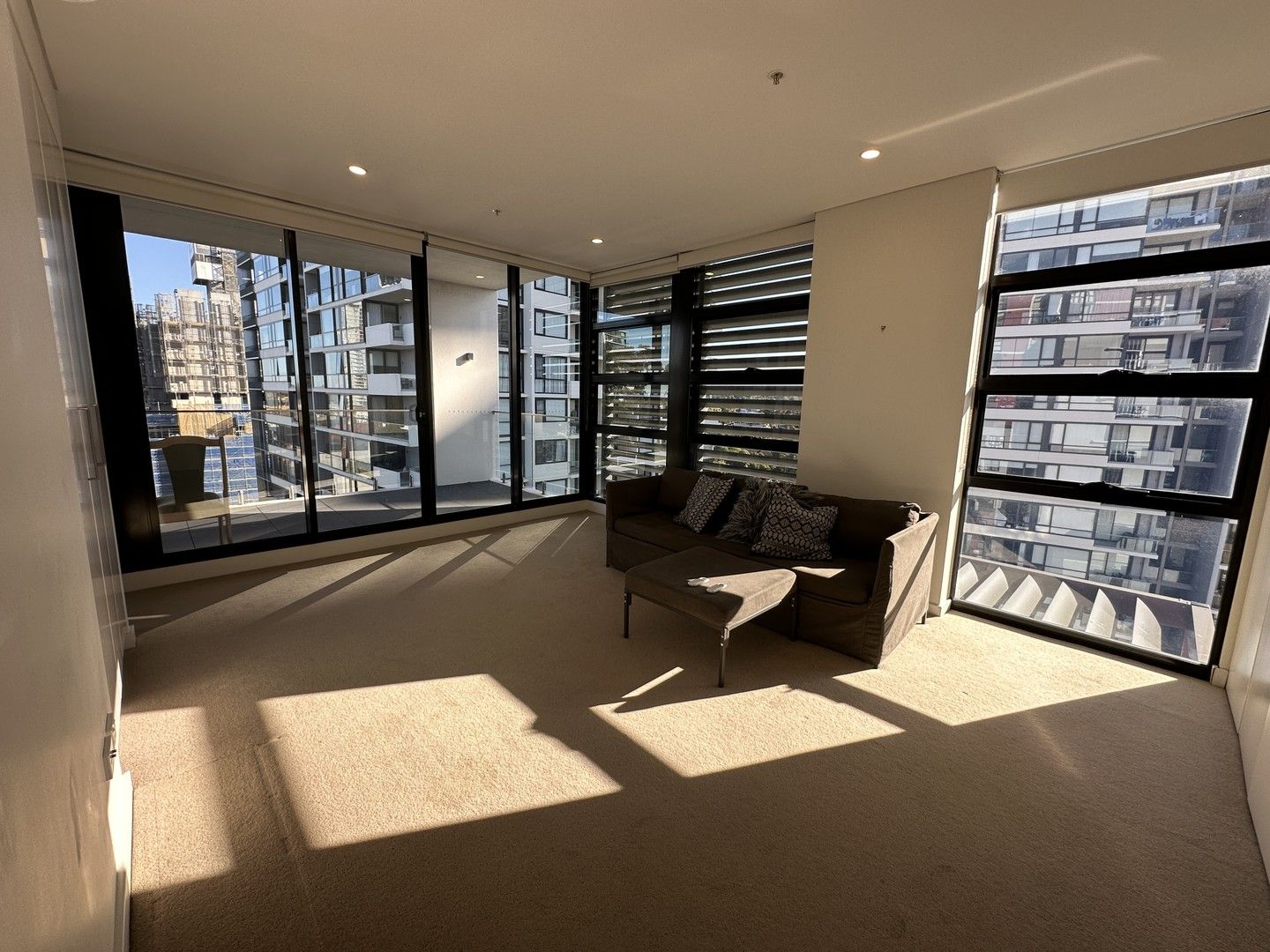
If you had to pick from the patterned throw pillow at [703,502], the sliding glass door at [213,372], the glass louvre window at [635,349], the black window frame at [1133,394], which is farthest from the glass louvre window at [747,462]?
the sliding glass door at [213,372]

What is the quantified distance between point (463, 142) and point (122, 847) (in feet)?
10.6

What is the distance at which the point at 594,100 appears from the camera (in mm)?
2400

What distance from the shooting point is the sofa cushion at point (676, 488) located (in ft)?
14.5

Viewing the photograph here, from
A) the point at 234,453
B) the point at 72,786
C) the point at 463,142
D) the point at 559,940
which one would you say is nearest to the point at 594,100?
the point at 463,142

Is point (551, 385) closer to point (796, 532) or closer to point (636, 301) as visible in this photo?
point (636, 301)

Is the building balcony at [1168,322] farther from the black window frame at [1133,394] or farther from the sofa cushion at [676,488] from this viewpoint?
the sofa cushion at [676,488]

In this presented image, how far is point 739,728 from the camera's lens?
229 centimetres

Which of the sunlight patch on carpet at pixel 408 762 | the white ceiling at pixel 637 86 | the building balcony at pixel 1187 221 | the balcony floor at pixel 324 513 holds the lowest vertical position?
the sunlight patch on carpet at pixel 408 762

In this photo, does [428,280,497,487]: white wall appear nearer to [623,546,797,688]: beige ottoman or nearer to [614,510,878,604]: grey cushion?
[614,510,878,604]: grey cushion

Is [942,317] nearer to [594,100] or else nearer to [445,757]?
[594,100]

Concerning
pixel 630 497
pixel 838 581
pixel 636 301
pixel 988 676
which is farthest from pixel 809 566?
pixel 636 301

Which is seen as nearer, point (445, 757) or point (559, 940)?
point (559, 940)

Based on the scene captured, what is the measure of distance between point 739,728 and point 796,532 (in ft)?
4.59

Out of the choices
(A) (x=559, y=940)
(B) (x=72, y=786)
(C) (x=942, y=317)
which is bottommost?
(A) (x=559, y=940)
